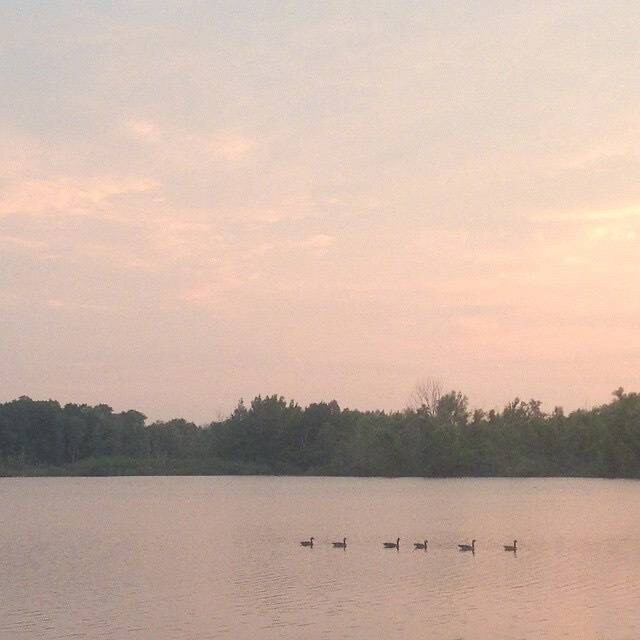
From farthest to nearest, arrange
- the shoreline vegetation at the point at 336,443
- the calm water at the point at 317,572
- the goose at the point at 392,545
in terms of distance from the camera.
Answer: the shoreline vegetation at the point at 336,443 → the goose at the point at 392,545 → the calm water at the point at 317,572

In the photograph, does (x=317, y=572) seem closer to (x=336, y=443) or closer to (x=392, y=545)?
(x=392, y=545)

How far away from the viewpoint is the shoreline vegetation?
118125 millimetres

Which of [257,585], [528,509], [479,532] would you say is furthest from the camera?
[528,509]

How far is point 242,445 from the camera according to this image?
13088 centimetres

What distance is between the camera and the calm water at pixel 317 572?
2438 cm

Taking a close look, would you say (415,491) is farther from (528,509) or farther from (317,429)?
(317,429)

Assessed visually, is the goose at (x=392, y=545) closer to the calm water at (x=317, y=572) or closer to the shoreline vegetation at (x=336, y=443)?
the calm water at (x=317, y=572)

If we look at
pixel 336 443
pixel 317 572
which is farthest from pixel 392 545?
pixel 336 443

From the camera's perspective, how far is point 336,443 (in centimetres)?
12888

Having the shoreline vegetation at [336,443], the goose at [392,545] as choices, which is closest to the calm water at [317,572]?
the goose at [392,545]

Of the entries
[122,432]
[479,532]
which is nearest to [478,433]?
[122,432]

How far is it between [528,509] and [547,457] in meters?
61.2

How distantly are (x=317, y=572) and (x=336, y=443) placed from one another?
94.8 m

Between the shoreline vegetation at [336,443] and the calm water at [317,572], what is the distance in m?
46.5
